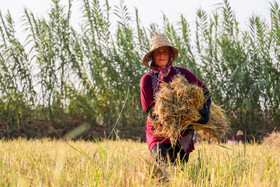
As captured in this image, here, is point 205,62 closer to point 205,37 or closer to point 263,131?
point 205,37

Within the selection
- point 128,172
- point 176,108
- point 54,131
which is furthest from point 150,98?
point 54,131

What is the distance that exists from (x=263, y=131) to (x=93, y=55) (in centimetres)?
462

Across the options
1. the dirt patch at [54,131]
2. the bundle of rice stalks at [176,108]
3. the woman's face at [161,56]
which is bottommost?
the dirt patch at [54,131]

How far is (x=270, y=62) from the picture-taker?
23.5 feet

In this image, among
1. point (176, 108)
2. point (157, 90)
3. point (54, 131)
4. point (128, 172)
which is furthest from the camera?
point (54, 131)

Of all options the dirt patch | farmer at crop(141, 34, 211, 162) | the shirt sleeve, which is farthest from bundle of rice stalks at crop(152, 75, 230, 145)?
the dirt patch

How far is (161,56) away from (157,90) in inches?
16.9

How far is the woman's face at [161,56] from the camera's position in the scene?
2.80 metres

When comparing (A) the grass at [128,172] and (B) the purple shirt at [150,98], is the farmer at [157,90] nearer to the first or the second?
(B) the purple shirt at [150,98]

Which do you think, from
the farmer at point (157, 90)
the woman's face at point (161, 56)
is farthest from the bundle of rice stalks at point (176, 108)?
the woman's face at point (161, 56)

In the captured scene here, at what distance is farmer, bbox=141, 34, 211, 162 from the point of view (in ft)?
8.06

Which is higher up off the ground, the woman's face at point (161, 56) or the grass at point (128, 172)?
the woman's face at point (161, 56)

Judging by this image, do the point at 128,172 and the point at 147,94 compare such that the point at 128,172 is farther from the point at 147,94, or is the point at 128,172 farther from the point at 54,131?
the point at 54,131

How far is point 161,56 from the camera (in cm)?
282
